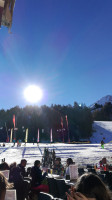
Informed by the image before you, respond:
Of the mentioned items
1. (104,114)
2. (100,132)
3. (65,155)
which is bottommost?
(65,155)

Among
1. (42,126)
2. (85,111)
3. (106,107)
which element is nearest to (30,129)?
(42,126)

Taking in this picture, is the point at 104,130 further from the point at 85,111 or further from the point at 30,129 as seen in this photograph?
the point at 30,129

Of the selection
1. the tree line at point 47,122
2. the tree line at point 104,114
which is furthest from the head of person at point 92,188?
the tree line at point 104,114

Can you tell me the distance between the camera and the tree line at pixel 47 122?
75750 mm

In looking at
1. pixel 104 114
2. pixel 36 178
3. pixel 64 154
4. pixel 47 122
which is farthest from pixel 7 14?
pixel 104 114

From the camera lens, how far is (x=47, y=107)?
9306 centimetres

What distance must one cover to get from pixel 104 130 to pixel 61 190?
77501 mm

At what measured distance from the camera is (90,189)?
146 cm

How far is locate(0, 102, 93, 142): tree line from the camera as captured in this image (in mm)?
75750

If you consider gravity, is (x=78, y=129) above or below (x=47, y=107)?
below

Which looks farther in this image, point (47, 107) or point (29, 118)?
point (47, 107)

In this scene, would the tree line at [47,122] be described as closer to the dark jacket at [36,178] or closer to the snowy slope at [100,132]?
the snowy slope at [100,132]

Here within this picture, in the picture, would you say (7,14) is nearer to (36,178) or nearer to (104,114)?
(36,178)

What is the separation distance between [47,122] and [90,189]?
83057 millimetres
